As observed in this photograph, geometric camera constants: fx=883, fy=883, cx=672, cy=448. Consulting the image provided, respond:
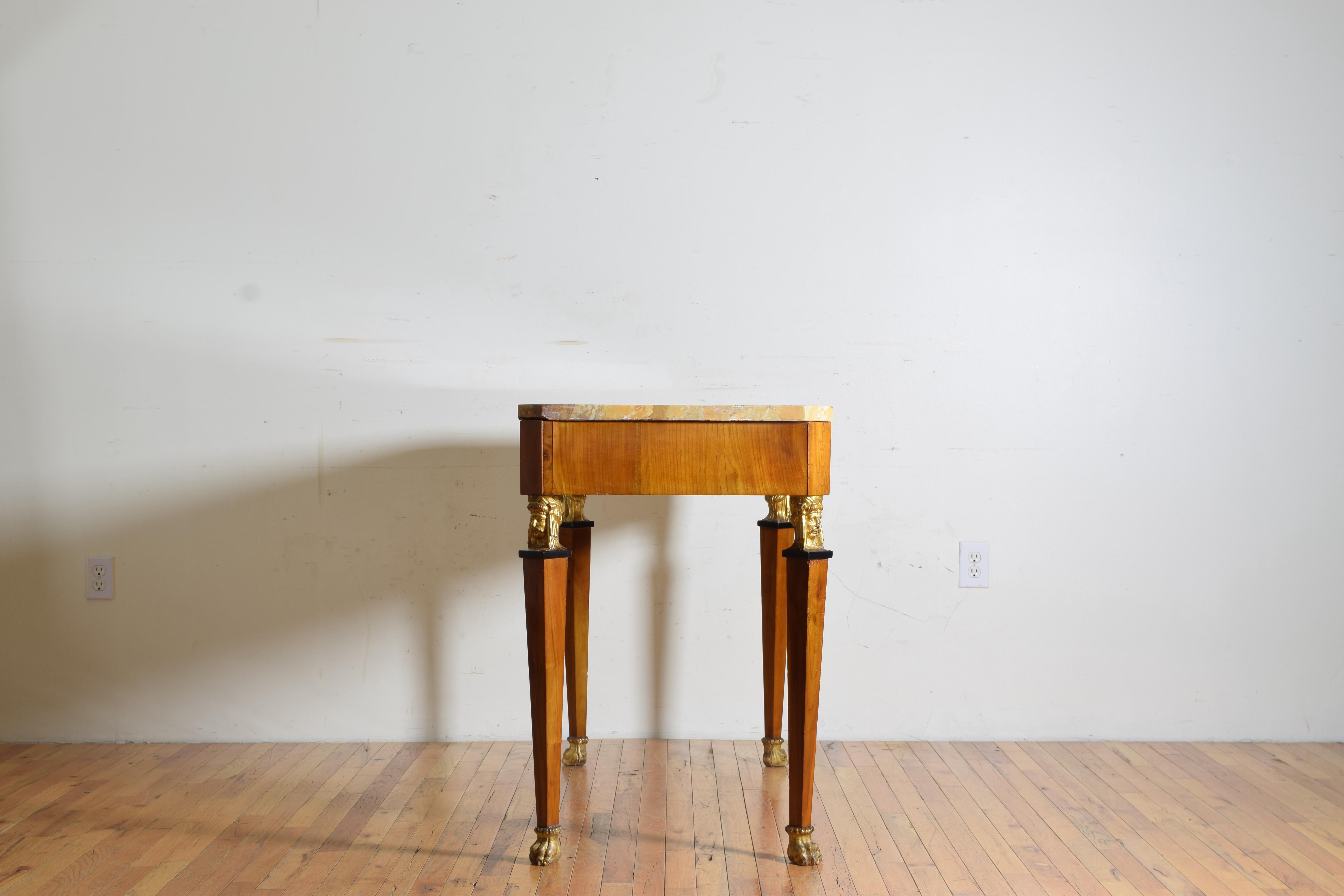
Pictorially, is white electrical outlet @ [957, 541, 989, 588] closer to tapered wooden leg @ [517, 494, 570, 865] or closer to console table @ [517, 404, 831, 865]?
console table @ [517, 404, 831, 865]

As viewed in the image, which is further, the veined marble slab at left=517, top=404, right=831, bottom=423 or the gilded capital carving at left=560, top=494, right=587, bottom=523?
the gilded capital carving at left=560, top=494, right=587, bottom=523

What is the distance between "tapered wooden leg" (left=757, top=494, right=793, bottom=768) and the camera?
173cm

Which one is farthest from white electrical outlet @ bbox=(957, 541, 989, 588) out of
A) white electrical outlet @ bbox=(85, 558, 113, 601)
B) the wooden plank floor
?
white electrical outlet @ bbox=(85, 558, 113, 601)

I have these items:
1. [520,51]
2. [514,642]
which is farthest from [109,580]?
[520,51]

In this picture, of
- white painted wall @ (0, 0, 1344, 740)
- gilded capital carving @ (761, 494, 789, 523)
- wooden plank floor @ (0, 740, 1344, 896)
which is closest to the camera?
wooden plank floor @ (0, 740, 1344, 896)

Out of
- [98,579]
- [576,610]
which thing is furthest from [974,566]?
[98,579]

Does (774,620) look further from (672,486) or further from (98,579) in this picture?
(98,579)

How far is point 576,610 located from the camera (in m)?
1.77

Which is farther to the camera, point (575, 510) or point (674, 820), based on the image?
point (575, 510)

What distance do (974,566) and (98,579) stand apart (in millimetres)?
1922

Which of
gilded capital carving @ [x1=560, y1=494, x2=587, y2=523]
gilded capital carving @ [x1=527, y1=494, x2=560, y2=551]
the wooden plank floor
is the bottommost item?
the wooden plank floor

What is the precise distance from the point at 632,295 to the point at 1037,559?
1.07 meters

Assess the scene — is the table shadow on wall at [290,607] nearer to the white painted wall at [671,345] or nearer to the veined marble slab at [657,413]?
the white painted wall at [671,345]

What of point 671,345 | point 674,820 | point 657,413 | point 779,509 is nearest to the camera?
point 657,413
